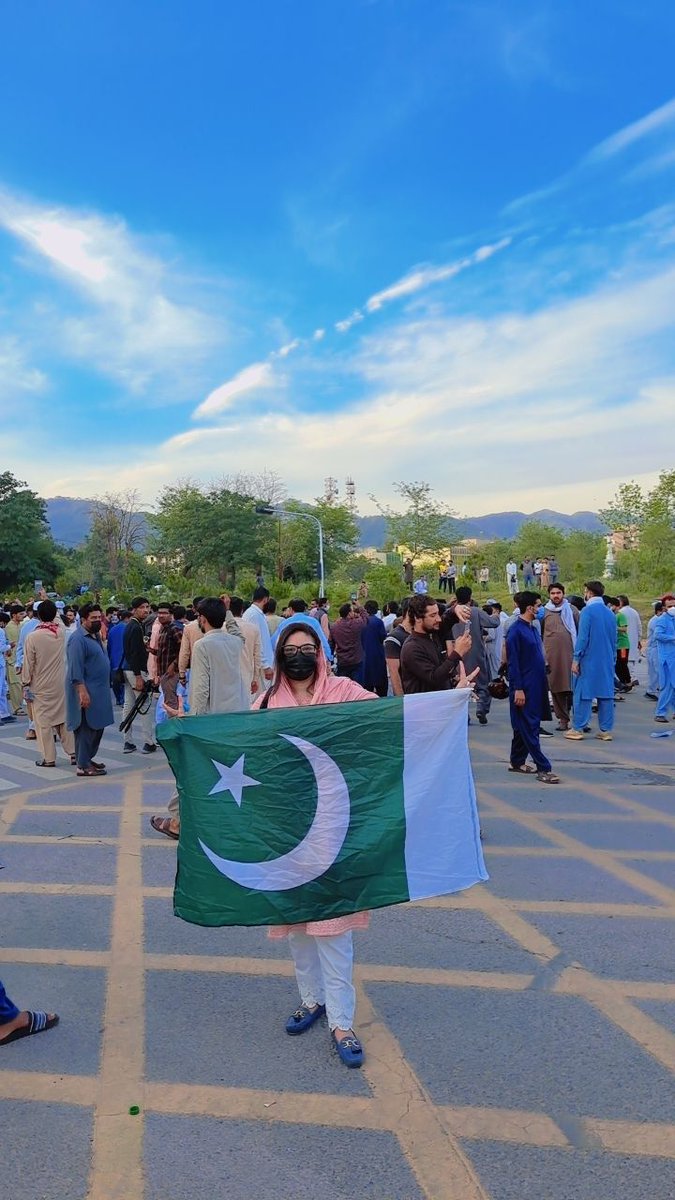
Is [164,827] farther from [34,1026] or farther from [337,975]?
[337,975]

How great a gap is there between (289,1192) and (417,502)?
52.2 metres

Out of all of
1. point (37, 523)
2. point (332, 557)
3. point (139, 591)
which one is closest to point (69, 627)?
point (139, 591)

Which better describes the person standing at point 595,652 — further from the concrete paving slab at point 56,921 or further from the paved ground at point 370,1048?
the concrete paving slab at point 56,921

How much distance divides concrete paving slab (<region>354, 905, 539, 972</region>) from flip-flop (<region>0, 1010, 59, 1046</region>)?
1.50 m

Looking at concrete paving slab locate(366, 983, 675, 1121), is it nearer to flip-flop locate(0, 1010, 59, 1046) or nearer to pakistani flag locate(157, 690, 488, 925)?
pakistani flag locate(157, 690, 488, 925)

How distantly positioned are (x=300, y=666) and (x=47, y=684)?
21.0 feet

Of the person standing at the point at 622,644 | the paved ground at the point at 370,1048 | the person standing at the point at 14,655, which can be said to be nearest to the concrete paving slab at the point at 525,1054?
the paved ground at the point at 370,1048

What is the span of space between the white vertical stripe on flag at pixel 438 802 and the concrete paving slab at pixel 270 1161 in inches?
36.3

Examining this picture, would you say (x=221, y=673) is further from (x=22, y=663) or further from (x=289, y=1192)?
(x=22, y=663)

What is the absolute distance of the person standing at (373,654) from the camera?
11.7 m

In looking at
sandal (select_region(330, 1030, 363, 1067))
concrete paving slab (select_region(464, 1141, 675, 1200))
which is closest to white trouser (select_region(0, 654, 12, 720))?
sandal (select_region(330, 1030, 363, 1067))

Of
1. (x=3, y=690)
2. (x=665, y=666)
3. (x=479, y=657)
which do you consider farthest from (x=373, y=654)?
(x=3, y=690)

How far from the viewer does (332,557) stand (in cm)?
6356

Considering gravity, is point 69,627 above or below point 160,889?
above
